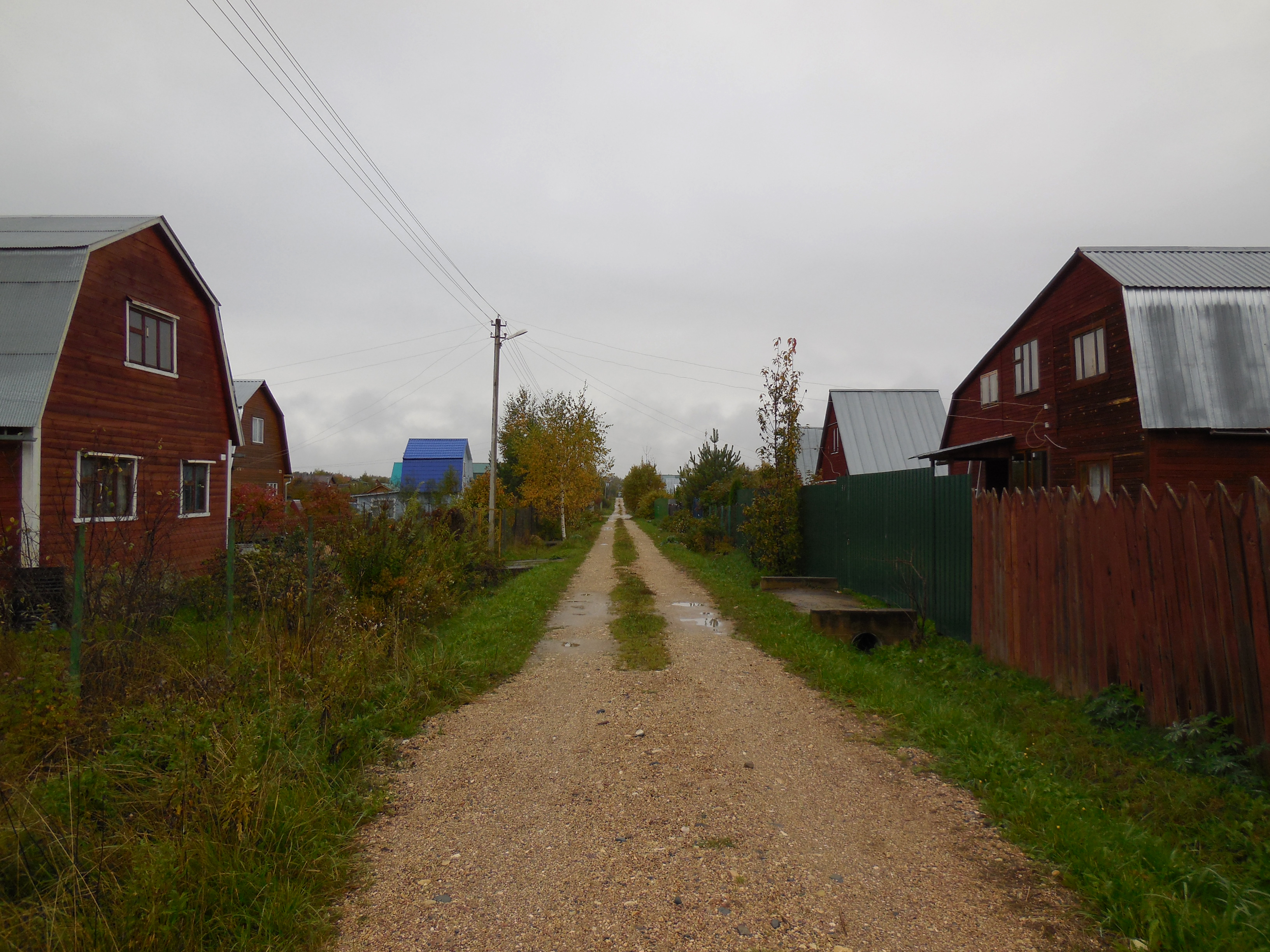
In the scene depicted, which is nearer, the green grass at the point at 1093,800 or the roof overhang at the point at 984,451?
the green grass at the point at 1093,800

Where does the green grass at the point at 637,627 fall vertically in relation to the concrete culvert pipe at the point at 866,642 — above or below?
above

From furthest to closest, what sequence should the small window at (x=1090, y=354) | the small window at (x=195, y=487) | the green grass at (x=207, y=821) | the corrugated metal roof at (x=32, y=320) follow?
1. the small window at (x=1090, y=354)
2. the small window at (x=195, y=487)
3. the corrugated metal roof at (x=32, y=320)
4. the green grass at (x=207, y=821)

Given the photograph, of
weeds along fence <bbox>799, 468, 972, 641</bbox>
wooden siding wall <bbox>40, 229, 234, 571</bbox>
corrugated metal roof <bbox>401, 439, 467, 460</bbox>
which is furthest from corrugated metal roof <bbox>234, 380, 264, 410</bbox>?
weeds along fence <bbox>799, 468, 972, 641</bbox>

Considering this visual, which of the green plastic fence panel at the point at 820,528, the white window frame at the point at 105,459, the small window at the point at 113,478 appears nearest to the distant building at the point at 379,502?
the small window at the point at 113,478

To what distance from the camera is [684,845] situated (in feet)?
12.9

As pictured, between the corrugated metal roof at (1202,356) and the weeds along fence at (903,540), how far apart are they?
6387 mm

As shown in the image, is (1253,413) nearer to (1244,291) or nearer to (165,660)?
(1244,291)

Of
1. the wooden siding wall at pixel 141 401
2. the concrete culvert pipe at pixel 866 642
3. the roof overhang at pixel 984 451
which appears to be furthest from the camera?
the roof overhang at pixel 984 451

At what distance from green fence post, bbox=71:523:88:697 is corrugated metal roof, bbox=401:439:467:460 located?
2103 inches

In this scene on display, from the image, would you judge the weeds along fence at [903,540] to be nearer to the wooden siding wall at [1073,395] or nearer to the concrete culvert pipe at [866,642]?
the concrete culvert pipe at [866,642]

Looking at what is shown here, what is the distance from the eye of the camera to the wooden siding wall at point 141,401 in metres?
12.3

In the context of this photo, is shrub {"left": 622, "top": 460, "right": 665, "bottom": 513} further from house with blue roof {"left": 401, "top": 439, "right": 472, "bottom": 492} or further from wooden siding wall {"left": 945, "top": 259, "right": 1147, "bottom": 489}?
wooden siding wall {"left": 945, "top": 259, "right": 1147, "bottom": 489}

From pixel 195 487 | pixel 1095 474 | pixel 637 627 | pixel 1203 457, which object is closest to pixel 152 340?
pixel 195 487

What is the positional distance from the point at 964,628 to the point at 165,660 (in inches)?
319
